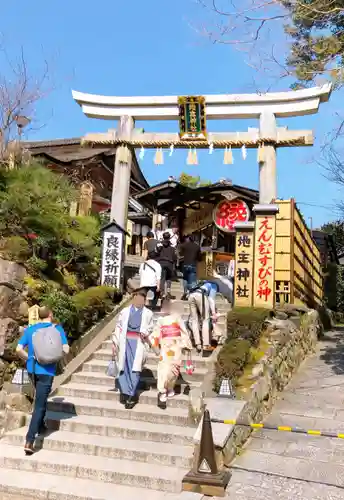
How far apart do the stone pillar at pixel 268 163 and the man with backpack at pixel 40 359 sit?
29.2 feet

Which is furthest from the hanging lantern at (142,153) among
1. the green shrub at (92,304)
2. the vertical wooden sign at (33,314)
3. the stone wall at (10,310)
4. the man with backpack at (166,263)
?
the vertical wooden sign at (33,314)

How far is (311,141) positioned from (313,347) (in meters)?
5.96

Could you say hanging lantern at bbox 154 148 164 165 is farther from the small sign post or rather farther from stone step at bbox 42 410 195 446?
stone step at bbox 42 410 195 446

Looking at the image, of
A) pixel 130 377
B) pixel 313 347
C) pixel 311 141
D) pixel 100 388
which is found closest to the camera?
pixel 130 377

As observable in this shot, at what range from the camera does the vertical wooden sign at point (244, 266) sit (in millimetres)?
10156

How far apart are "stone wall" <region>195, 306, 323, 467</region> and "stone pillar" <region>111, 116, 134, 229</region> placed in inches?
247

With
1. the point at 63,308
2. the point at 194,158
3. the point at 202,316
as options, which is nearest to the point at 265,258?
the point at 202,316

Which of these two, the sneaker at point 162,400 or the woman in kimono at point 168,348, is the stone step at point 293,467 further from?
the woman in kimono at point 168,348

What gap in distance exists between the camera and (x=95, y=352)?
29.8 ft

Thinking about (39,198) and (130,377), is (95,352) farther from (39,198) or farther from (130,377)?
(39,198)

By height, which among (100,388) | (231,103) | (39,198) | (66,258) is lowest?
(100,388)

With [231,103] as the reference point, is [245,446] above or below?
below

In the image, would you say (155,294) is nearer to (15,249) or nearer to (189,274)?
(189,274)

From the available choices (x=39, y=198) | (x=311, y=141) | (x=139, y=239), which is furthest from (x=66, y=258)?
(x=139, y=239)
